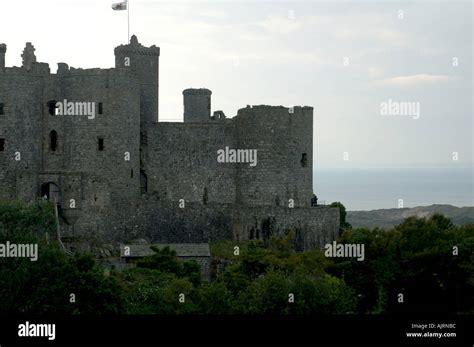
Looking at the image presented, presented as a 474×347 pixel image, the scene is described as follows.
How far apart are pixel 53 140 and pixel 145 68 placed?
6.38 metres

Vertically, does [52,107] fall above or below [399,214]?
above

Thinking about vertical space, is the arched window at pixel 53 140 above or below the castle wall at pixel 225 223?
above

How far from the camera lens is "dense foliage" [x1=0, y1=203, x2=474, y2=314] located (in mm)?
40094

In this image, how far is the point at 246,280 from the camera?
4534cm

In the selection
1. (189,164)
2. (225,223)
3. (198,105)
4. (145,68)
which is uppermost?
(145,68)

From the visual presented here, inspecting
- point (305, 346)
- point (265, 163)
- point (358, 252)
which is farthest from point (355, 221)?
point (305, 346)

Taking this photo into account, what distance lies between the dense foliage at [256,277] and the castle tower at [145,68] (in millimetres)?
8053

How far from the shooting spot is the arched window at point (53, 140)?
176 feet

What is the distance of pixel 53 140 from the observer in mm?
53750

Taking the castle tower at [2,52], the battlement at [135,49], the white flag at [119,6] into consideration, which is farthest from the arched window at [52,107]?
the white flag at [119,6]

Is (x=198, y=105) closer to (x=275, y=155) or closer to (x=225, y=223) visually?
(x=275, y=155)

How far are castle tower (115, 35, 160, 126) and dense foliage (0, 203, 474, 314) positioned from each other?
8.05 meters

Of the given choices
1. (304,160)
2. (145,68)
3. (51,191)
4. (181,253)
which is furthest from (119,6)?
(181,253)

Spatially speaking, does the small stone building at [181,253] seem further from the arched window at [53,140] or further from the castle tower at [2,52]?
the castle tower at [2,52]
